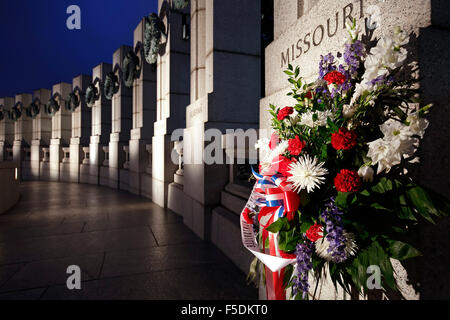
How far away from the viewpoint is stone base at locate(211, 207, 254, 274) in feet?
11.0

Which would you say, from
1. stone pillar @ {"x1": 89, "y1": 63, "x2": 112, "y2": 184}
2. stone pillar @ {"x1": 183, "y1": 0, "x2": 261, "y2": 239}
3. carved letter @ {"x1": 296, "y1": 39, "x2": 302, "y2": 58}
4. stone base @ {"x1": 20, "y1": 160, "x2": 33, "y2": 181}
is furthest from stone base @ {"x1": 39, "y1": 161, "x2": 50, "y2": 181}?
carved letter @ {"x1": 296, "y1": 39, "x2": 302, "y2": 58}

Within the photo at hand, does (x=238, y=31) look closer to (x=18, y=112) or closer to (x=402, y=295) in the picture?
(x=402, y=295)

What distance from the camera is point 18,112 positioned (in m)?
20.3

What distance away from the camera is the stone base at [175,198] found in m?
6.43

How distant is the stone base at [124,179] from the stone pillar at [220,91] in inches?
238

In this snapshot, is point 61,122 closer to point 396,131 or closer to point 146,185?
point 146,185

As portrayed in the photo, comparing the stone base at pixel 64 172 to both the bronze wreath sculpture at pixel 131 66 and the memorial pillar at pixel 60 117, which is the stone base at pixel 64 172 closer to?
the memorial pillar at pixel 60 117

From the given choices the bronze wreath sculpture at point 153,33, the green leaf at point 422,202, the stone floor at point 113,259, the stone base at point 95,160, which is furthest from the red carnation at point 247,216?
the stone base at point 95,160

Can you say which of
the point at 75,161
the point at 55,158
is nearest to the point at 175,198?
the point at 75,161

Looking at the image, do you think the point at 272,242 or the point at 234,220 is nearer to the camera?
the point at 272,242

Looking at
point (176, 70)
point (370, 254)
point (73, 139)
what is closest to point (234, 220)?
point (370, 254)

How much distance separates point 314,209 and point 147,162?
29.4 ft

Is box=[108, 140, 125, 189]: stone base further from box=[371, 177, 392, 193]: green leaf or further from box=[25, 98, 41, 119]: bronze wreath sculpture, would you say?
box=[371, 177, 392, 193]: green leaf

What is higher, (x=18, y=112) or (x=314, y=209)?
(x=18, y=112)
